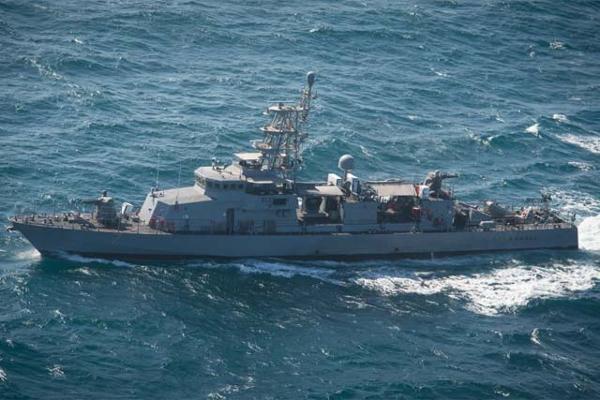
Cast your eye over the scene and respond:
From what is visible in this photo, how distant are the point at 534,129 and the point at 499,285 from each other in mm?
31678

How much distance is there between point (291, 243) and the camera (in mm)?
63562

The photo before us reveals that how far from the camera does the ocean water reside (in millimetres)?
48781

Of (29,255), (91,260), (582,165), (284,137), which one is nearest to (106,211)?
(91,260)

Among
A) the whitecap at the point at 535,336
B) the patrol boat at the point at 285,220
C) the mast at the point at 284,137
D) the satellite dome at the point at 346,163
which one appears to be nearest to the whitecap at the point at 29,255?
the patrol boat at the point at 285,220

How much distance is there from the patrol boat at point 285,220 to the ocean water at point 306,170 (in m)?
1.33

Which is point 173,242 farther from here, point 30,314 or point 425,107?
point 425,107

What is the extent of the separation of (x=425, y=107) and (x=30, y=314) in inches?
2043

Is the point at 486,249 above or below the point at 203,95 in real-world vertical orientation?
below

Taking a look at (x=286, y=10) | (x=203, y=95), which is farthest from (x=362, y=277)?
(x=286, y=10)

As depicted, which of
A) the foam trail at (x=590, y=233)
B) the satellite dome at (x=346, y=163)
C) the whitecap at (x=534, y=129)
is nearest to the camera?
the satellite dome at (x=346, y=163)

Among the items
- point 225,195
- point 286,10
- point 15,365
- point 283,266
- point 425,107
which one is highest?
point 286,10

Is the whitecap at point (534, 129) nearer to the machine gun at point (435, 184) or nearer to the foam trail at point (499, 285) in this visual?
the machine gun at point (435, 184)

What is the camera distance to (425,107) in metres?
91.1

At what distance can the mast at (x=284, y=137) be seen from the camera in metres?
64.2
